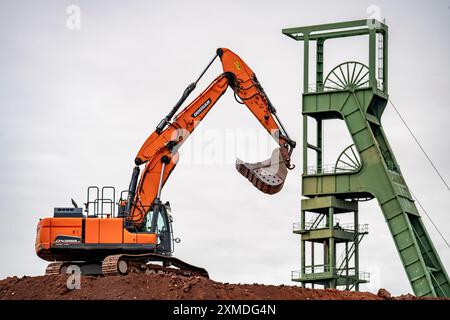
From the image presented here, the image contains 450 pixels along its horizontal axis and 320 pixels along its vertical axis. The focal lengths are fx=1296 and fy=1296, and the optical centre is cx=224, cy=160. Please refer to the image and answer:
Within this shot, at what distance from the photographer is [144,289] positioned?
45.4 m

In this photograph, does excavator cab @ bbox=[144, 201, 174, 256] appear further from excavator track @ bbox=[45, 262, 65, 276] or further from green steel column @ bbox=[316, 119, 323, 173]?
green steel column @ bbox=[316, 119, 323, 173]

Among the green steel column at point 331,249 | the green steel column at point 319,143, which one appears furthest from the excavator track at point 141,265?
the green steel column at point 319,143

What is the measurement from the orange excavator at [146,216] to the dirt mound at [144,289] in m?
1.79

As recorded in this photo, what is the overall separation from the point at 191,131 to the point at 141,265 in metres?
7.20

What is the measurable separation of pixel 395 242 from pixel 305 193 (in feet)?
20.8

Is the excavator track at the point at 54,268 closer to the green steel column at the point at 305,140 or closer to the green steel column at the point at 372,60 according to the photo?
the green steel column at the point at 305,140

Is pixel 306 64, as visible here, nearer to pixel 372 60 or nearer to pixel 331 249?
pixel 372 60

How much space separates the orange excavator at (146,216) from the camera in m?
49.6

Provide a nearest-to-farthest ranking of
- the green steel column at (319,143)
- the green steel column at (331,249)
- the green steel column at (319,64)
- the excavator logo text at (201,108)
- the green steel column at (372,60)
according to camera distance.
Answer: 1. the excavator logo text at (201,108)
2. the green steel column at (331,249)
3. the green steel column at (372,60)
4. the green steel column at (319,64)
5. the green steel column at (319,143)

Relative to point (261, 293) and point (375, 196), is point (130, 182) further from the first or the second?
point (375, 196)

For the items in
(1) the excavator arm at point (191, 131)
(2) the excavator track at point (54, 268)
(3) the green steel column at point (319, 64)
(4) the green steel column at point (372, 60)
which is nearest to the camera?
(2) the excavator track at point (54, 268)

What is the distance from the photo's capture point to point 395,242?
75.1m

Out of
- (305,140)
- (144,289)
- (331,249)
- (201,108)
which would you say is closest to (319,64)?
(305,140)
